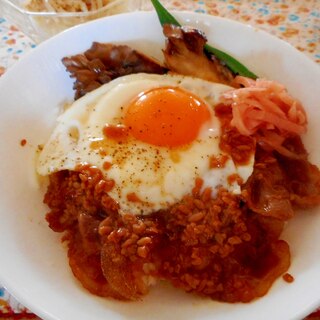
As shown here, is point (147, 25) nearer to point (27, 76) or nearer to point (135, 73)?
point (135, 73)

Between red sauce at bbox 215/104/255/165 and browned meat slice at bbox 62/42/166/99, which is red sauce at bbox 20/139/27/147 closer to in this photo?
browned meat slice at bbox 62/42/166/99

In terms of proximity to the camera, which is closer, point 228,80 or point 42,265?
point 42,265

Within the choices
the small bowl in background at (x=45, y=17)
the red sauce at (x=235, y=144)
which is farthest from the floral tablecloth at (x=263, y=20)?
the red sauce at (x=235, y=144)

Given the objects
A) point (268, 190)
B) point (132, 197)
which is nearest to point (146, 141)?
point (132, 197)

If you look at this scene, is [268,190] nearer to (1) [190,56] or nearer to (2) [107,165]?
(2) [107,165]

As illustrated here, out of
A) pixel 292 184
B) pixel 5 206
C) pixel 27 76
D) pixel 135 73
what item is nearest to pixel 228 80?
pixel 135 73

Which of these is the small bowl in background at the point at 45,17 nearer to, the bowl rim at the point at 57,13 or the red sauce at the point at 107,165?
the bowl rim at the point at 57,13
